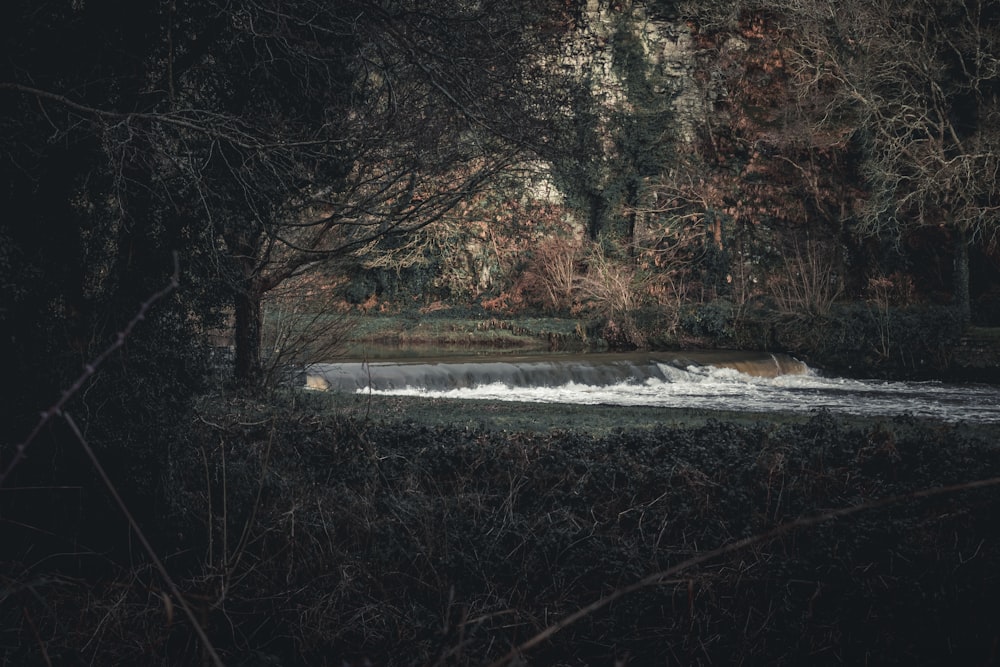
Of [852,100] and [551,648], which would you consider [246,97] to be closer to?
[551,648]

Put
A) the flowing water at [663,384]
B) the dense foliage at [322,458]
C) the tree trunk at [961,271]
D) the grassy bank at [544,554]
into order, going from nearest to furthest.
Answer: the grassy bank at [544,554]
the dense foliage at [322,458]
the flowing water at [663,384]
the tree trunk at [961,271]

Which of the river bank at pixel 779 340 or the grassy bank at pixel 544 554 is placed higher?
the river bank at pixel 779 340

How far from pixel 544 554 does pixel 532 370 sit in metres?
10.2

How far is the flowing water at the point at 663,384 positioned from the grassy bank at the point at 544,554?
243 inches

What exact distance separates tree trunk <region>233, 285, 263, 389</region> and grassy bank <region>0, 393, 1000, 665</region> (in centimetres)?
248

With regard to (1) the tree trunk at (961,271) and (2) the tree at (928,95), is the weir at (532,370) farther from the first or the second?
(2) the tree at (928,95)

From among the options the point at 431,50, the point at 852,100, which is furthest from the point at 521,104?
the point at 852,100

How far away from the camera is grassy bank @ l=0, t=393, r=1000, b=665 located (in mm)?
4188

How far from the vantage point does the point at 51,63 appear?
15.5 feet

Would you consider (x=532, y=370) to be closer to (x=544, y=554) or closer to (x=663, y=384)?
(x=663, y=384)

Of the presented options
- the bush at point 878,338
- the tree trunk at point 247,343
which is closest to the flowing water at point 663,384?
the bush at point 878,338

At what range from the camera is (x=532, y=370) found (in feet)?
49.6

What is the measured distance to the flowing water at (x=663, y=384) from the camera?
42.8ft

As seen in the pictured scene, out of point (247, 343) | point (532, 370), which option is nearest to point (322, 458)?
point (247, 343)
